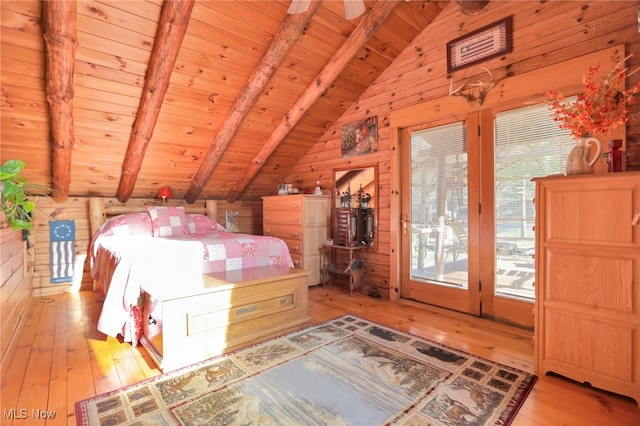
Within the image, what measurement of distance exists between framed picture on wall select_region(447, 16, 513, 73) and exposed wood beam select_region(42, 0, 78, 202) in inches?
123

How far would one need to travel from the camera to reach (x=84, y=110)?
299 cm

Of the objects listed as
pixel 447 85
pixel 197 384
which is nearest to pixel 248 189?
pixel 447 85

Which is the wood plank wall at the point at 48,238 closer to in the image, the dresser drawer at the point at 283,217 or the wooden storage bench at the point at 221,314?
the dresser drawer at the point at 283,217

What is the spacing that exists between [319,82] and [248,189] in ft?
7.49

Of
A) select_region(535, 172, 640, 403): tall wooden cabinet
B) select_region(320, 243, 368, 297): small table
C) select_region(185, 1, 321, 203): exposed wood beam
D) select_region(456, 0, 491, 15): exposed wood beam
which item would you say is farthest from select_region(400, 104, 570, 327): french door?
select_region(185, 1, 321, 203): exposed wood beam

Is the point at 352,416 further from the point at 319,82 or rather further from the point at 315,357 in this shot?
the point at 319,82

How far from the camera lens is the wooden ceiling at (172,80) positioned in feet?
8.04

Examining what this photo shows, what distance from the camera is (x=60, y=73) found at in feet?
8.12

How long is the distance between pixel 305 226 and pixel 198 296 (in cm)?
200

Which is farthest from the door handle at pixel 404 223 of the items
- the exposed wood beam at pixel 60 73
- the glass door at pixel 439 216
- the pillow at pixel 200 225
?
the exposed wood beam at pixel 60 73

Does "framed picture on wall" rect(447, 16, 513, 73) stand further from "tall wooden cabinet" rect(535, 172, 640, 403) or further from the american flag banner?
the american flag banner

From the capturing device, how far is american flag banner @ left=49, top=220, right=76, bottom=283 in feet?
12.6

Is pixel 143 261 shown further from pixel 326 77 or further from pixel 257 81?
pixel 326 77

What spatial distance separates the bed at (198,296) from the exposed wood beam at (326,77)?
1566 mm
